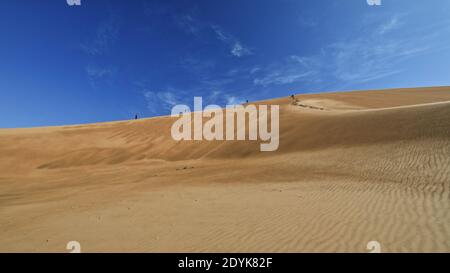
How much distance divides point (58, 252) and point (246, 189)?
658cm

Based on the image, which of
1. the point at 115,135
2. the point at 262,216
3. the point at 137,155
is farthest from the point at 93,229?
the point at 115,135

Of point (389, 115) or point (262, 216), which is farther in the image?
point (389, 115)

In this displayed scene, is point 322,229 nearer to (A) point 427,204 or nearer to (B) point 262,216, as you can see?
(B) point 262,216

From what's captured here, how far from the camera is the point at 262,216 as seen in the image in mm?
7148

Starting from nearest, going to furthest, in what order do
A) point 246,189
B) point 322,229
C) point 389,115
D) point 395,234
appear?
point 395,234 < point 322,229 < point 246,189 < point 389,115

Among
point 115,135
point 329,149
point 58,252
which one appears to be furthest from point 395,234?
point 115,135

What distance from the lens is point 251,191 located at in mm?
10164

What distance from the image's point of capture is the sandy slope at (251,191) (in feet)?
19.0

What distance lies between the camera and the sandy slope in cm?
578
